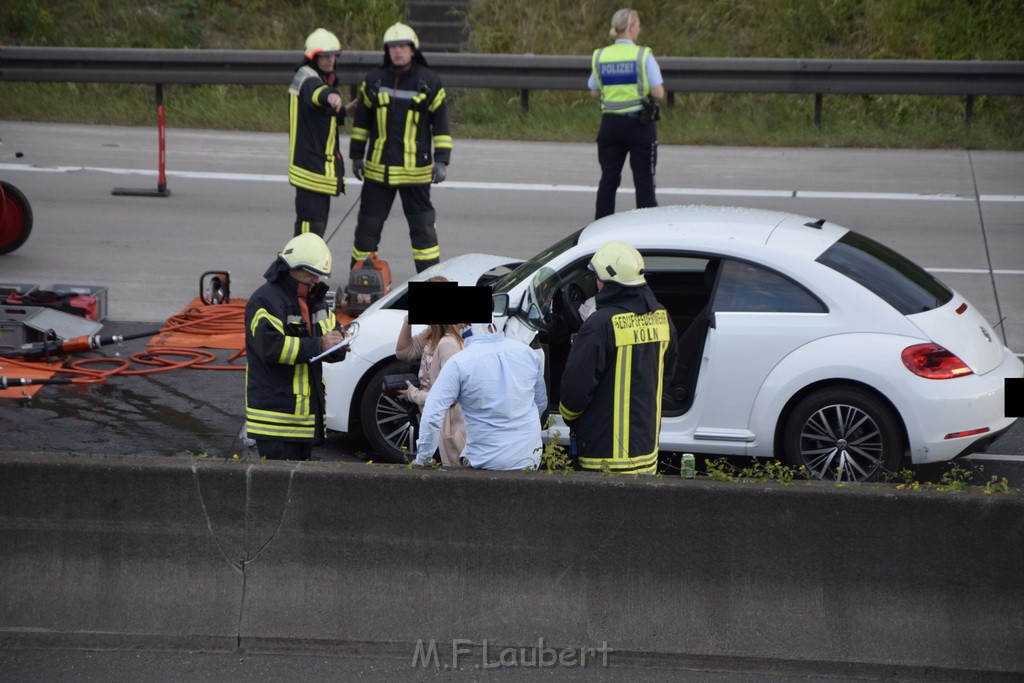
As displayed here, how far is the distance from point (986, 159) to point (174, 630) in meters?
13.8

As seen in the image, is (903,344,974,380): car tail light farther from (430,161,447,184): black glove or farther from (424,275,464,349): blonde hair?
(430,161,447,184): black glove

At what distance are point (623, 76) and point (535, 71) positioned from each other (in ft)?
18.6

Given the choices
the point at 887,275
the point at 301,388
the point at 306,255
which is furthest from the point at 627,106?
the point at 301,388

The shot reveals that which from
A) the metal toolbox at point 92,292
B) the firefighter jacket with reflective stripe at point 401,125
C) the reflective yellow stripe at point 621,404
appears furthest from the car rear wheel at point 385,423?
the metal toolbox at point 92,292

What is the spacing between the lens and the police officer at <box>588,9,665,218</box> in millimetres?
12438

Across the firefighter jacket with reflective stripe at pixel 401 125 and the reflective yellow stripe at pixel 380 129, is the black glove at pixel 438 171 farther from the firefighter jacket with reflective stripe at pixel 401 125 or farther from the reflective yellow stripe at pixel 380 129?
the reflective yellow stripe at pixel 380 129

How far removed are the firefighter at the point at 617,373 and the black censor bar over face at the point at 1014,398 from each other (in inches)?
76.5


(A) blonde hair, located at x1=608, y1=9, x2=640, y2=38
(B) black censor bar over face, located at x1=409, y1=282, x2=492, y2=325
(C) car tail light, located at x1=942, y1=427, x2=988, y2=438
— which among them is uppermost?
(A) blonde hair, located at x1=608, y1=9, x2=640, y2=38

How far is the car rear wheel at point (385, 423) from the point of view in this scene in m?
7.83

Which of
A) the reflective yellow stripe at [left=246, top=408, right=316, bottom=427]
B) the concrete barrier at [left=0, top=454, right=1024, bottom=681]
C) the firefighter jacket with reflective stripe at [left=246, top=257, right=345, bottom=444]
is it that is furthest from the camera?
the reflective yellow stripe at [left=246, top=408, right=316, bottom=427]

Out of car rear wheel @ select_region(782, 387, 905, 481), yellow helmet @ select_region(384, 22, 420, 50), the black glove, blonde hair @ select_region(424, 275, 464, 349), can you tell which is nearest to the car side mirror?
blonde hair @ select_region(424, 275, 464, 349)

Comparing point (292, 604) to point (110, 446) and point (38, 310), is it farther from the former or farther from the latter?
point (38, 310)

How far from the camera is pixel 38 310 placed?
32.8 feet

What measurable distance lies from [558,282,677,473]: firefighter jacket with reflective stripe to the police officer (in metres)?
6.49
